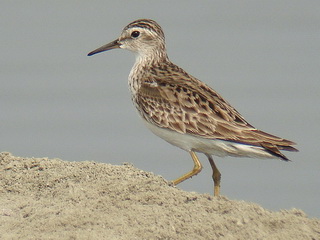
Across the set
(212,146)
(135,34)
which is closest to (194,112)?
(212,146)

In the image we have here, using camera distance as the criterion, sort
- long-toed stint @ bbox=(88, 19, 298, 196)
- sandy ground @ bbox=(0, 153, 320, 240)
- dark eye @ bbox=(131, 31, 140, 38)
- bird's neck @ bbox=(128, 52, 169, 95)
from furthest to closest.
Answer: dark eye @ bbox=(131, 31, 140, 38), bird's neck @ bbox=(128, 52, 169, 95), long-toed stint @ bbox=(88, 19, 298, 196), sandy ground @ bbox=(0, 153, 320, 240)

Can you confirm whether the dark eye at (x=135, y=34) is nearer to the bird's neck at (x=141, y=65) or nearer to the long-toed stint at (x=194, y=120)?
the bird's neck at (x=141, y=65)

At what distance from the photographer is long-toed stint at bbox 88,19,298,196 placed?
929cm

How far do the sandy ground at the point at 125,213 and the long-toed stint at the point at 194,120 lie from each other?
91cm

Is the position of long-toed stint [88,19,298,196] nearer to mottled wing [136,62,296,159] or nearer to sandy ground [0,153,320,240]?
mottled wing [136,62,296,159]

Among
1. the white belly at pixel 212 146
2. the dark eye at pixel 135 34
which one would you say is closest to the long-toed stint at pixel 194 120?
the white belly at pixel 212 146

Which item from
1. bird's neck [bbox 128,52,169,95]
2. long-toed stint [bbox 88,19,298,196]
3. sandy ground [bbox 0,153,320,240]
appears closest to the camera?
sandy ground [bbox 0,153,320,240]

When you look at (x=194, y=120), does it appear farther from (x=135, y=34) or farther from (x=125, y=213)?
(x=125, y=213)

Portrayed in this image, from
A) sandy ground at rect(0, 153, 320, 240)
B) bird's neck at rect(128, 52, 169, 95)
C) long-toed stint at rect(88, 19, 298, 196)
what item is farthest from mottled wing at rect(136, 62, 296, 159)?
sandy ground at rect(0, 153, 320, 240)

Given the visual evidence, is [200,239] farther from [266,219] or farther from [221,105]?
[221,105]

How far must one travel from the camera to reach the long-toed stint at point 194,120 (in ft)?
30.5

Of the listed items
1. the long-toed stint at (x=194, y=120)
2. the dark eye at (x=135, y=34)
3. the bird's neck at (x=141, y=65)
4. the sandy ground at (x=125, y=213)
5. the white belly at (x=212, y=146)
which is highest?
the dark eye at (x=135, y=34)

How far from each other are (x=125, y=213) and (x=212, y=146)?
2210mm

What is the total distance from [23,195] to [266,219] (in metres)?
2.71
